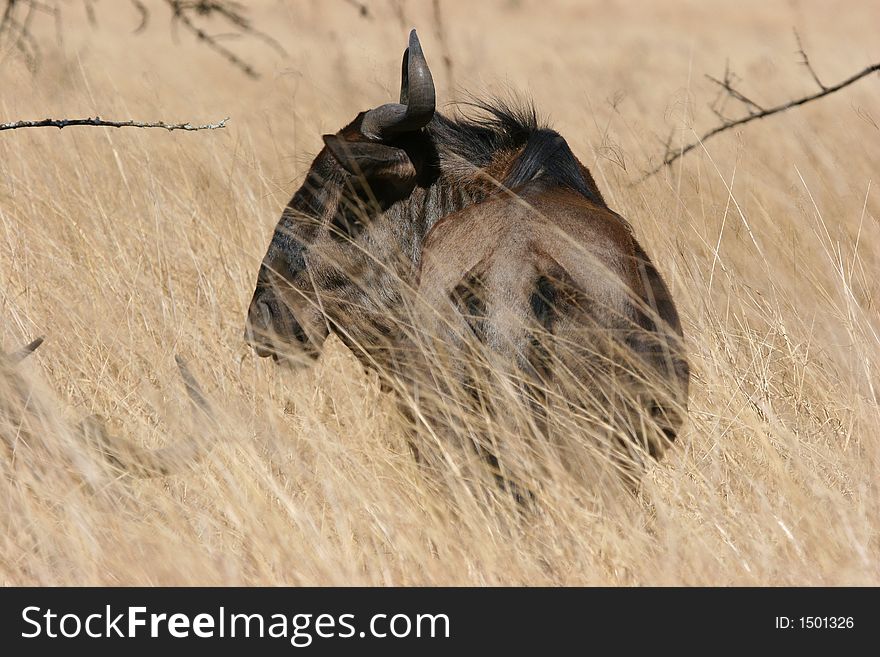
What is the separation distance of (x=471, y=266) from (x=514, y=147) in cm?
98

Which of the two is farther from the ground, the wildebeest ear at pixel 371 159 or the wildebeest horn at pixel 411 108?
the wildebeest horn at pixel 411 108

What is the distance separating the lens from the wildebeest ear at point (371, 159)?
12.9ft

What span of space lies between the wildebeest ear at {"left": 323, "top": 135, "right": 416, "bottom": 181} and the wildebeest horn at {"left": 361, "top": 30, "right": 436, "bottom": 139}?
0.08m

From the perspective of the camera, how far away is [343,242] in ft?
13.8

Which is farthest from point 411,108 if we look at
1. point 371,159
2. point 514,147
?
point 514,147

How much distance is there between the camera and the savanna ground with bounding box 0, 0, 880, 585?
315cm

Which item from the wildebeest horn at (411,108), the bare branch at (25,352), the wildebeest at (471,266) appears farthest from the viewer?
the wildebeest horn at (411,108)

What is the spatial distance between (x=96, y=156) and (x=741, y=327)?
4292mm

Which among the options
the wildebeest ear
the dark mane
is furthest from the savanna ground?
the wildebeest ear

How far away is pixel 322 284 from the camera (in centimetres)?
425

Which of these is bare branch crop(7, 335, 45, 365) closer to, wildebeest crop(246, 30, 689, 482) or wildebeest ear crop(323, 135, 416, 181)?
wildebeest crop(246, 30, 689, 482)

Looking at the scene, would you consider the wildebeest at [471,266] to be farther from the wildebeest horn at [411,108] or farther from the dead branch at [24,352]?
the dead branch at [24,352]

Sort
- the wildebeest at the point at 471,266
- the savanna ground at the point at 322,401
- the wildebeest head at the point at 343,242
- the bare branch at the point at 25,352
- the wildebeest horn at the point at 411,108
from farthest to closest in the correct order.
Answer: the wildebeest head at the point at 343,242 < the wildebeest horn at the point at 411,108 < the bare branch at the point at 25,352 < the wildebeest at the point at 471,266 < the savanna ground at the point at 322,401

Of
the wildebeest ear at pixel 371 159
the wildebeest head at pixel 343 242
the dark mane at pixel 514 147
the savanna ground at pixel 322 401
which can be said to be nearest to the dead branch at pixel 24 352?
the savanna ground at pixel 322 401
